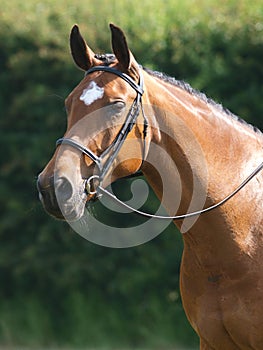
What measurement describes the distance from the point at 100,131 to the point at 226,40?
16.6 feet

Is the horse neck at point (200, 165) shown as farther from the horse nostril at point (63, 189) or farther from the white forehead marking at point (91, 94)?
the horse nostril at point (63, 189)

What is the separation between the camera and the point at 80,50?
4102mm

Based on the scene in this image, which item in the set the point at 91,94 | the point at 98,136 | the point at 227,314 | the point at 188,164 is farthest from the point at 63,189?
A: the point at 227,314

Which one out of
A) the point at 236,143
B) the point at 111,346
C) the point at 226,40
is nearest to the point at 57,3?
the point at 226,40

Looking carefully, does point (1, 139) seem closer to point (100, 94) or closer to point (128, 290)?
point (128, 290)

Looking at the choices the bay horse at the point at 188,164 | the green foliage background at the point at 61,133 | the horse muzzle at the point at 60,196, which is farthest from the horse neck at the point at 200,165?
the green foliage background at the point at 61,133

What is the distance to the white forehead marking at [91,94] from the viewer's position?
383 cm

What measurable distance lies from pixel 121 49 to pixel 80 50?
0.27m

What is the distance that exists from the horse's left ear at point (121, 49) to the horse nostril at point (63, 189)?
0.67 metres

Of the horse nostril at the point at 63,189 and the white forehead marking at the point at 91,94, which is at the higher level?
the white forehead marking at the point at 91,94

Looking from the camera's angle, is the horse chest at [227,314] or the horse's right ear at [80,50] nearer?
the horse chest at [227,314]

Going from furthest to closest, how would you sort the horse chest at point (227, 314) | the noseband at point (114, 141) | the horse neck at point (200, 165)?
the horse neck at point (200, 165) < the horse chest at point (227, 314) < the noseband at point (114, 141)

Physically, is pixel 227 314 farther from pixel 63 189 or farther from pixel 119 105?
pixel 119 105

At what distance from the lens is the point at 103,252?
8805 mm
